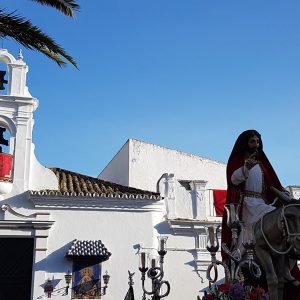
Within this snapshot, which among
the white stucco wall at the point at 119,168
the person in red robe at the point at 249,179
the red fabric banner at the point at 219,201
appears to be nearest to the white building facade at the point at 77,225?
the red fabric banner at the point at 219,201

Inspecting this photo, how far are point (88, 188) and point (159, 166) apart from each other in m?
6.29

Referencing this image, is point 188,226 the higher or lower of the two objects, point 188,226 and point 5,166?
the lower

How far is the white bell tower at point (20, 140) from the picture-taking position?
16.2 meters

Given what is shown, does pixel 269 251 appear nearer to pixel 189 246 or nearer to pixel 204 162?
pixel 189 246

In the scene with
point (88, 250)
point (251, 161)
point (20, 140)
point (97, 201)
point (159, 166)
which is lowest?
point (88, 250)

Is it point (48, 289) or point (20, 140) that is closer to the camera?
point (48, 289)

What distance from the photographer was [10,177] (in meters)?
16.0

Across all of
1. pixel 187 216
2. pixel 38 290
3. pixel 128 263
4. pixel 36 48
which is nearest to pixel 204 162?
pixel 187 216

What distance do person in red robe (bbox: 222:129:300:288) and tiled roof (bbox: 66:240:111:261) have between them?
8.49m

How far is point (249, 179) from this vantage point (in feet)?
24.3

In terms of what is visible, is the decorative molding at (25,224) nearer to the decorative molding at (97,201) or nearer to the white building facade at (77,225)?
the white building facade at (77,225)

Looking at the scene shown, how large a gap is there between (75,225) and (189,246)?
345 cm

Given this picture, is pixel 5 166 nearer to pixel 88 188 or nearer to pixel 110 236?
pixel 88 188

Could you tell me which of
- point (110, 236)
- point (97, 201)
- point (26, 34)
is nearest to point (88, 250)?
point (110, 236)
